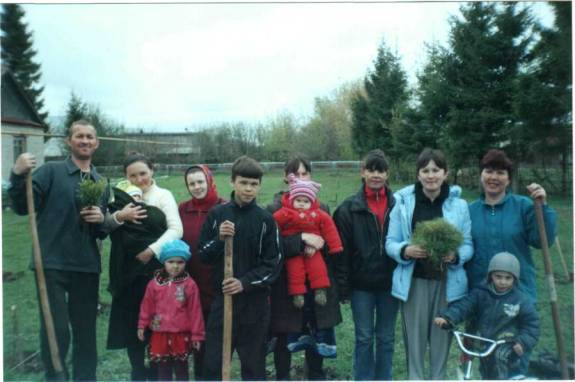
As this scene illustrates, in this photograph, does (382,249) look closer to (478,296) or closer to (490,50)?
(478,296)

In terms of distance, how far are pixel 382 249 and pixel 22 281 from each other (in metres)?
4.34

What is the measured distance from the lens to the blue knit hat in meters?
3.79

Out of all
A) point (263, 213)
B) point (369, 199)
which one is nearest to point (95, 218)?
point (263, 213)

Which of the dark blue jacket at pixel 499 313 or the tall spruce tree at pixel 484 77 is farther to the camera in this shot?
the tall spruce tree at pixel 484 77

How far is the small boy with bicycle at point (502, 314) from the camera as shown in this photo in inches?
141

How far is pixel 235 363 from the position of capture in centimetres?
472

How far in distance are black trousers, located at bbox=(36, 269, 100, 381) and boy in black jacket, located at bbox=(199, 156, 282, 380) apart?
0.89m

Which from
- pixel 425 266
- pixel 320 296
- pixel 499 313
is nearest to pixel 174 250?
pixel 320 296

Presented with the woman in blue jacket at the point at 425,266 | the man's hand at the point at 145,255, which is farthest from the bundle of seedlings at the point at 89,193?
the woman in blue jacket at the point at 425,266

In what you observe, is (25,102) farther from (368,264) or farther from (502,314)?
(502,314)

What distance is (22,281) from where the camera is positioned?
20.1 feet

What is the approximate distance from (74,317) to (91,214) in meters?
0.76

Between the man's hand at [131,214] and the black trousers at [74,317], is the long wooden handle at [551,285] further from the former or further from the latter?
the black trousers at [74,317]

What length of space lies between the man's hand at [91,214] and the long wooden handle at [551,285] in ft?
10.1
